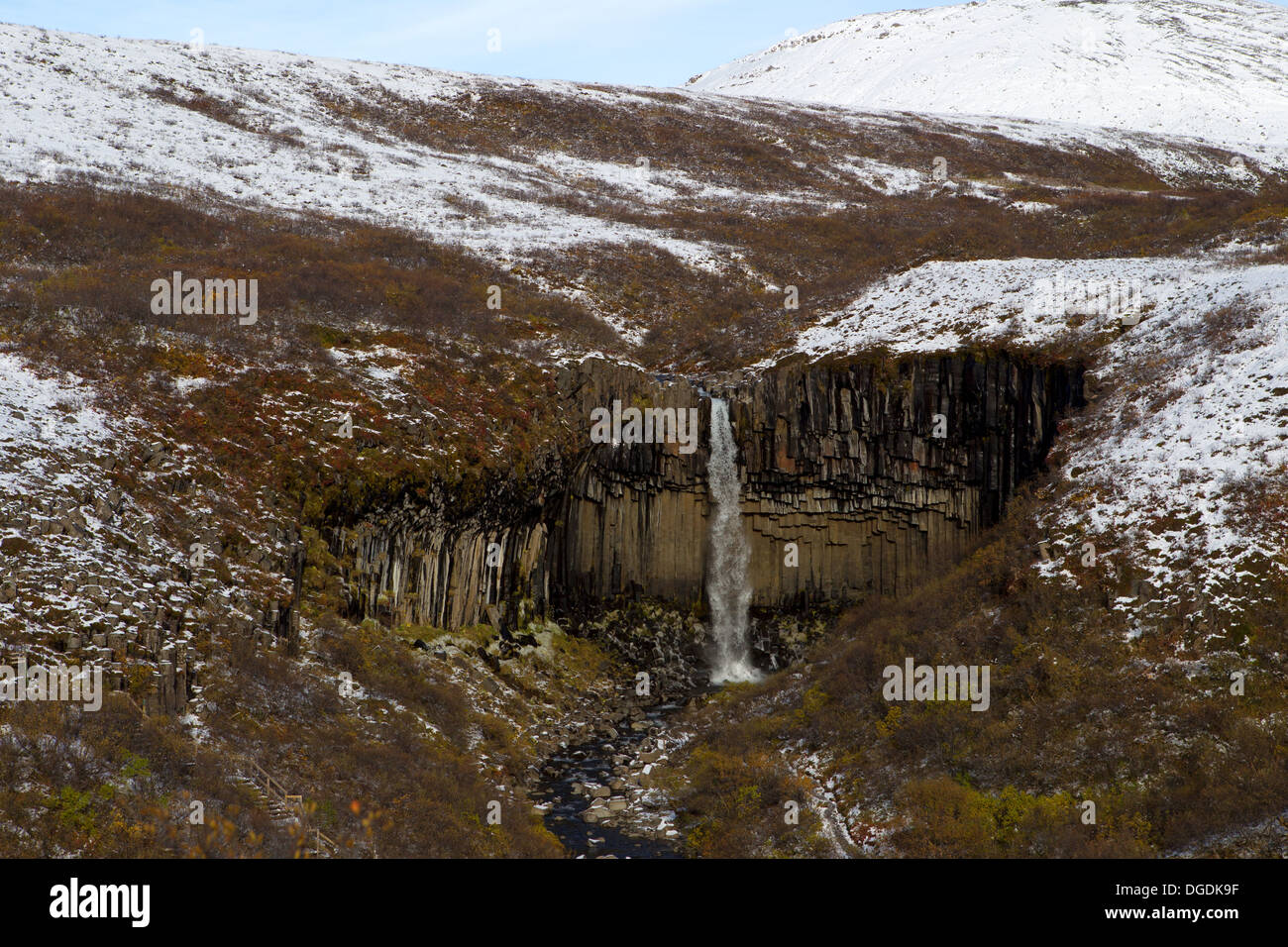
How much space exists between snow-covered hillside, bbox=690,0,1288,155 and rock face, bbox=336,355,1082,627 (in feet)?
244

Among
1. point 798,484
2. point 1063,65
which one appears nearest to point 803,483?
point 798,484

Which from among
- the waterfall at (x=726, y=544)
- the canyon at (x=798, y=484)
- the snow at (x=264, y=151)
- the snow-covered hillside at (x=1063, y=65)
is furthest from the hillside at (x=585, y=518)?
the snow-covered hillside at (x=1063, y=65)

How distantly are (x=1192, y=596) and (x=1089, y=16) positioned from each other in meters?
132

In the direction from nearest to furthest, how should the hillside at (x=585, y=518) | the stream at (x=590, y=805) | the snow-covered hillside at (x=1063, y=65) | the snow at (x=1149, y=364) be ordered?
1. the hillside at (x=585, y=518)
2. the stream at (x=590, y=805)
3. the snow at (x=1149, y=364)
4. the snow-covered hillside at (x=1063, y=65)

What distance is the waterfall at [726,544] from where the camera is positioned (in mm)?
36250

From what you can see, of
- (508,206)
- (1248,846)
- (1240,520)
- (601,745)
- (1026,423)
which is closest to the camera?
(1248,846)

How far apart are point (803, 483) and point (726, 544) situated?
11.9 ft

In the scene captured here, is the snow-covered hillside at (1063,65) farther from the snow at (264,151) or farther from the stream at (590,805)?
the stream at (590,805)

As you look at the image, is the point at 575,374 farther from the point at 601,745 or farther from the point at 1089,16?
the point at 1089,16

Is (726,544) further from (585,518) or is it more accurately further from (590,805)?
(590,805)

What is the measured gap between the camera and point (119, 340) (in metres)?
30.0

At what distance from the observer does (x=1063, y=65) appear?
116 meters

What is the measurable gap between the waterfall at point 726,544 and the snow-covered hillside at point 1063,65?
78.7 meters
